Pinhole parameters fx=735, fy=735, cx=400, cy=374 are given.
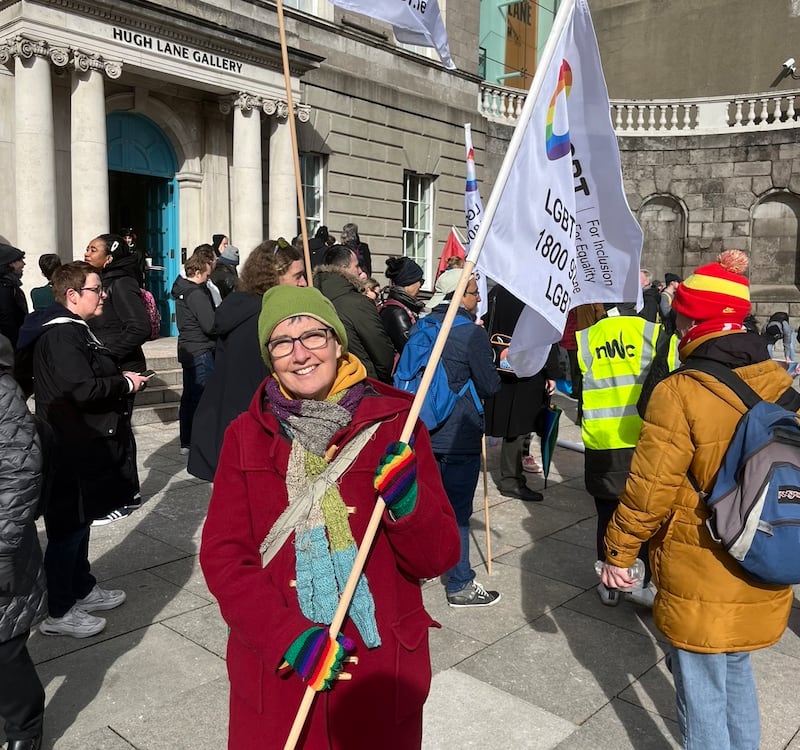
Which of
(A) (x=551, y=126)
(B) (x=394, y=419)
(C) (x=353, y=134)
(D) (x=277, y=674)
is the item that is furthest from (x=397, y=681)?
(C) (x=353, y=134)

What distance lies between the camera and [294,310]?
199cm

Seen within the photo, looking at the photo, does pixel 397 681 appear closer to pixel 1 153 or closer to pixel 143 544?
pixel 143 544

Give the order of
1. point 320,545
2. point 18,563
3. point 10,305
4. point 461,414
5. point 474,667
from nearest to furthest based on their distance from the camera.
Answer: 1. point 320,545
2. point 18,563
3. point 474,667
4. point 461,414
5. point 10,305

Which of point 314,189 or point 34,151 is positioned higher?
point 314,189

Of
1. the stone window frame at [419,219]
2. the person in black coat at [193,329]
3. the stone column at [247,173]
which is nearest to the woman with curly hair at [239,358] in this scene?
the person in black coat at [193,329]

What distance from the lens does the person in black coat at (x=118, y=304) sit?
5.88 meters

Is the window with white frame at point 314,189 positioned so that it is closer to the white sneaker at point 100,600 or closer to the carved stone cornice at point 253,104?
the carved stone cornice at point 253,104

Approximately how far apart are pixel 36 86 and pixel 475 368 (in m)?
8.61

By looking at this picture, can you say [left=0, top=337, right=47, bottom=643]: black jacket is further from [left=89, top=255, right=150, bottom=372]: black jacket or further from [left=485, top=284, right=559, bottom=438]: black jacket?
[left=485, top=284, right=559, bottom=438]: black jacket

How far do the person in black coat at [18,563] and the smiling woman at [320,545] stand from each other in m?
1.03

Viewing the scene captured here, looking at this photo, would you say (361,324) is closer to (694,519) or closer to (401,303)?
(401,303)

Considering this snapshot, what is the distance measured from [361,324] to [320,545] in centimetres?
300

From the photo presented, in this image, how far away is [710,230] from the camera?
21.5 metres

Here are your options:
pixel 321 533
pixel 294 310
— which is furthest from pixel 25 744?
pixel 294 310
